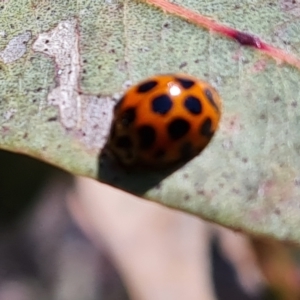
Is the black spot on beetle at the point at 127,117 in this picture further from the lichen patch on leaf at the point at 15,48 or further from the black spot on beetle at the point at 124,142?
the lichen patch on leaf at the point at 15,48

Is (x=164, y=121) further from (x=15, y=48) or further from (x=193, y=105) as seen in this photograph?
(x=15, y=48)

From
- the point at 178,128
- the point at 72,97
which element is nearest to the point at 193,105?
the point at 178,128

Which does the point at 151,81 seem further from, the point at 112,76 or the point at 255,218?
the point at 255,218

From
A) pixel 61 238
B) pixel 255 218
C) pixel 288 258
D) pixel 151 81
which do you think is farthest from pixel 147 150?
pixel 61 238

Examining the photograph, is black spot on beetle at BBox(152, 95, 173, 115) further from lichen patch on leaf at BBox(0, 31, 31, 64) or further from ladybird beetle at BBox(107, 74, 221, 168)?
lichen patch on leaf at BBox(0, 31, 31, 64)

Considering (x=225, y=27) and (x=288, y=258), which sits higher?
(x=225, y=27)

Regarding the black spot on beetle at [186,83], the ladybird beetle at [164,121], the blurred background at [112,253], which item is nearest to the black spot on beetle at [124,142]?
the ladybird beetle at [164,121]

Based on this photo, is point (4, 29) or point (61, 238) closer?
point (4, 29)
